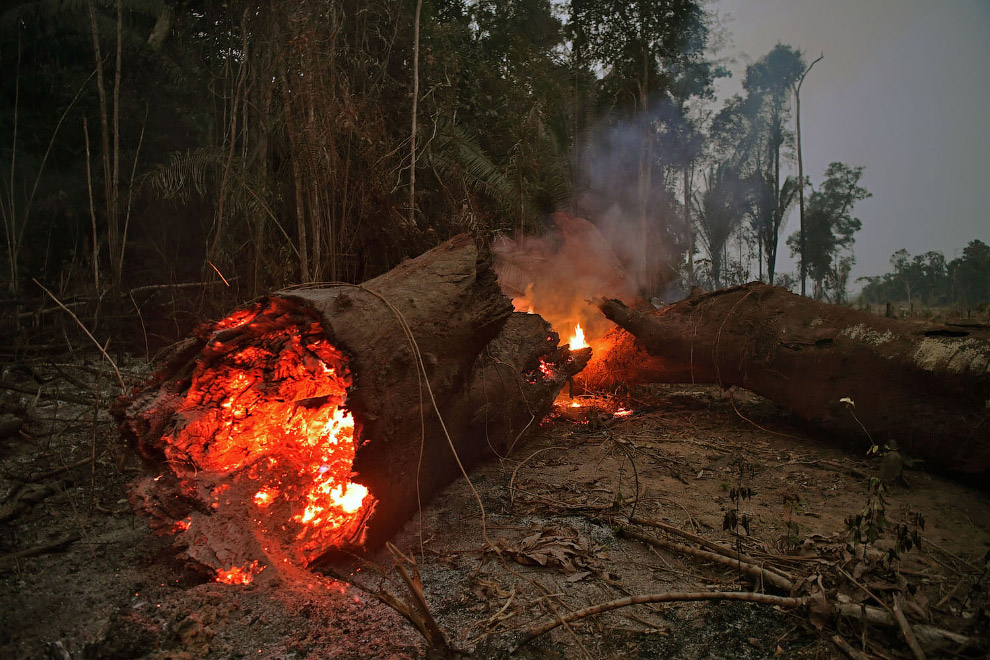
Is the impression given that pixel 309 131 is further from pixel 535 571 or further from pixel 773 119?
pixel 773 119

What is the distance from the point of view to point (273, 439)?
3207mm

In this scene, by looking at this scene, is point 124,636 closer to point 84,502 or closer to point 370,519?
point 370,519

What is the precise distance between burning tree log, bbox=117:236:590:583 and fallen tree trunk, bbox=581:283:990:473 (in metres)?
3.05

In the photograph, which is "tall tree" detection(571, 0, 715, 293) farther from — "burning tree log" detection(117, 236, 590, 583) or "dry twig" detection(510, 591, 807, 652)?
"dry twig" detection(510, 591, 807, 652)

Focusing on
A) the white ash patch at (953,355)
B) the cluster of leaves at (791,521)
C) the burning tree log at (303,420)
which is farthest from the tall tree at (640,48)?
the burning tree log at (303,420)

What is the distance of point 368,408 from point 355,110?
11.9 ft

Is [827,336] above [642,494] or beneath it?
above

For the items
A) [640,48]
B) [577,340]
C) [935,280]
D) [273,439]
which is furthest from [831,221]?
[273,439]

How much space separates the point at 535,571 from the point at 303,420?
1640 mm

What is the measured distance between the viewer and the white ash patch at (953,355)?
3.89 m

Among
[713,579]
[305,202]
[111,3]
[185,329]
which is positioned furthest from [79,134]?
[713,579]

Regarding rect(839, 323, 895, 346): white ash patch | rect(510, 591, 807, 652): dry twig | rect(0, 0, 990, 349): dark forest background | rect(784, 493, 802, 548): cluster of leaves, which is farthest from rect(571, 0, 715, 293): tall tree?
rect(510, 591, 807, 652): dry twig

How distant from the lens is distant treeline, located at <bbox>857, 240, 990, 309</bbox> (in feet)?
60.0

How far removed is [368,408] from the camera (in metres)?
2.69
